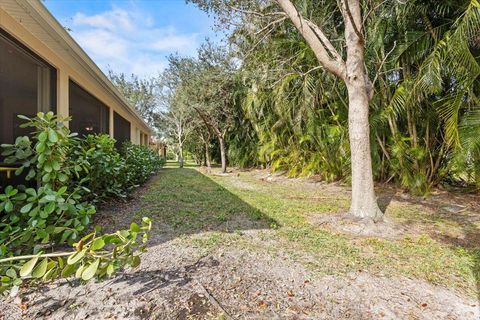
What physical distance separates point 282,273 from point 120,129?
28.5 ft

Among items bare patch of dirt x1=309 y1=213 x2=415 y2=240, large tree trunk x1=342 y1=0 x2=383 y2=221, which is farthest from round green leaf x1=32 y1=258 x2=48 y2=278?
large tree trunk x1=342 y1=0 x2=383 y2=221

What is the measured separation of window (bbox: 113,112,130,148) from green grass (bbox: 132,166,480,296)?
12.1 ft

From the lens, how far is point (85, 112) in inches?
235

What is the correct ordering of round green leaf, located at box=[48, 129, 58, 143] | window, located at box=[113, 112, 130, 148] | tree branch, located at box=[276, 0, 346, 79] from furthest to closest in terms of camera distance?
window, located at box=[113, 112, 130, 148]
tree branch, located at box=[276, 0, 346, 79]
round green leaf, located at box=[48, 129, 58, 143]

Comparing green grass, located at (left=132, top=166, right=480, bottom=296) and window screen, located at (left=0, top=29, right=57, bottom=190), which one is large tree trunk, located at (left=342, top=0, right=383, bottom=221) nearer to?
green grass, located at (left=132, top=166, right=480, bottom=296)

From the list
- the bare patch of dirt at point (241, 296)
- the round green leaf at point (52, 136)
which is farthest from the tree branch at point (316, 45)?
the round green leaf at point (52, 136)

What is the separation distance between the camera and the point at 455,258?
10.6 ft

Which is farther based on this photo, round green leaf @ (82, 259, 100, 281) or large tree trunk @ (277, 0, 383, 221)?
large tree trunk @ (277, 0, 383, 221)

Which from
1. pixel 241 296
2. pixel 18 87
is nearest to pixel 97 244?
pixel 241 296

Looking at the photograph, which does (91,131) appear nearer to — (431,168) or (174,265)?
(174,265)

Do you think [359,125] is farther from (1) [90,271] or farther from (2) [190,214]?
(1) [90,271]

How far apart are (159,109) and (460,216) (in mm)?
22765

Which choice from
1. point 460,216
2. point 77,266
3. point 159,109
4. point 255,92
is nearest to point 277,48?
point 255,92

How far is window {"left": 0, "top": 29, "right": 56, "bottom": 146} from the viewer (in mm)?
3215
